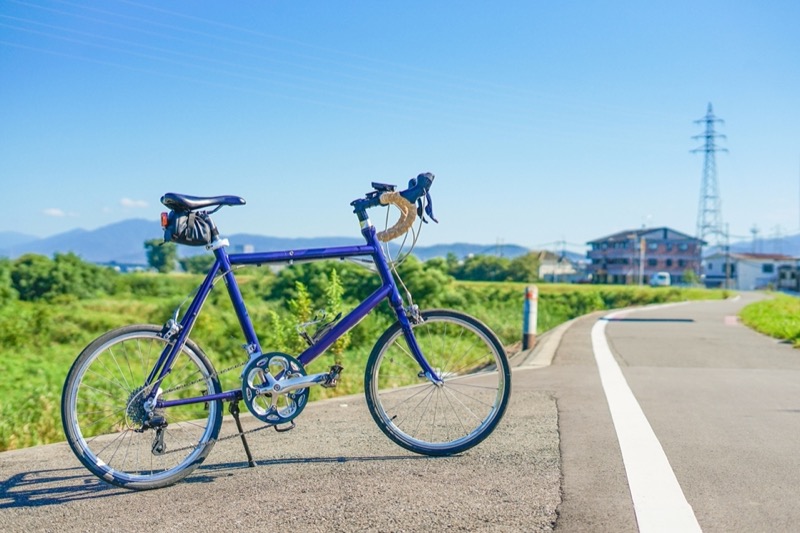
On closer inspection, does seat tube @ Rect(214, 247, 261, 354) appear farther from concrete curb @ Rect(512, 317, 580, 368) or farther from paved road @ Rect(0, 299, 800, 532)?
concrete curb @ Rect(512, 317, 580, 368)

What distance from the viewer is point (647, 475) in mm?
3412

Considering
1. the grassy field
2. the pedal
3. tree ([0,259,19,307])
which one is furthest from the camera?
tree ([0,259,19,307])

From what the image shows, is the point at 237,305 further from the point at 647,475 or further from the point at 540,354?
the point at 540,354

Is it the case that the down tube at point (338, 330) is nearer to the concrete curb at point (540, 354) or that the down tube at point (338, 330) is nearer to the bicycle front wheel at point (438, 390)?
the bicycle front wheel at point (438, 390)

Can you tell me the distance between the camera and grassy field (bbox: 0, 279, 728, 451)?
9016mm

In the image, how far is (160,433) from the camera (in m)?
3.54

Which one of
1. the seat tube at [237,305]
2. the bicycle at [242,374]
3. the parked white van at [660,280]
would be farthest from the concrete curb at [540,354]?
the parked white van at [660,280]

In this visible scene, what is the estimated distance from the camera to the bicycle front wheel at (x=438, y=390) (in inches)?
154

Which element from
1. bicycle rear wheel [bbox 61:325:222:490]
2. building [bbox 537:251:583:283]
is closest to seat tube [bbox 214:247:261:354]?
bicycle rear wheel [bbox 61:325:222:490]

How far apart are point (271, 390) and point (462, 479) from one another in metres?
1.05

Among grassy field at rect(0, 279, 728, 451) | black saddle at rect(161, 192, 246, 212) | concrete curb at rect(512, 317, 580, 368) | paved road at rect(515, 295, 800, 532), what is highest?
black saddle at rect(161, 192, 246, 212)

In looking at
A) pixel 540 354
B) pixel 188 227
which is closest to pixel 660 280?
pixel 540 354

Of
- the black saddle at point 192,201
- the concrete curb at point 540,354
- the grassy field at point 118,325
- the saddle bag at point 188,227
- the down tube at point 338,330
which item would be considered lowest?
the grassy field at point 118,325

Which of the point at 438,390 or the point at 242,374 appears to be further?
the point at 438,390
